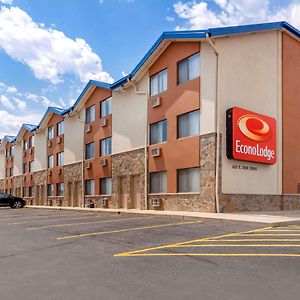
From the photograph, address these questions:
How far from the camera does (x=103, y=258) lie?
7895mm

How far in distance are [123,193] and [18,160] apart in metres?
28.4

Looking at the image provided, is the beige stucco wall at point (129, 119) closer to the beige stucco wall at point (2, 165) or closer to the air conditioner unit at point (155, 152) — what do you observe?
the air conditioner unit at point (155, 152)

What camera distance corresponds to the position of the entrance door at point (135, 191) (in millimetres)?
24906

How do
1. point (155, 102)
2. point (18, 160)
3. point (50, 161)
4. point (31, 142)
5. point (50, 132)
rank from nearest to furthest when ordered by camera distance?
1. point (155, 102)
2. point (50, 161)
3. point (50, 132)
4. point (31, 142)
5. point (18, 160)

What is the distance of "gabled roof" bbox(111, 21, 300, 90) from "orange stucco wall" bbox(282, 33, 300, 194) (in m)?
1.20

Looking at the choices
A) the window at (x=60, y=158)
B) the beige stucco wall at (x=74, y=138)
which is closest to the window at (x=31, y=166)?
the window at (x=60, y=158)

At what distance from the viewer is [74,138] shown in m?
34.7

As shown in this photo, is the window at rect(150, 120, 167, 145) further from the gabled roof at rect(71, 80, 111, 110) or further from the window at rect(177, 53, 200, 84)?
the gabled roof at rect(71, 80, 111, 110)

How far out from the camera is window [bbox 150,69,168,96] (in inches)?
911

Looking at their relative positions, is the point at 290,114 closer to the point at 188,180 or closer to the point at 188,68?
the point at 188,68

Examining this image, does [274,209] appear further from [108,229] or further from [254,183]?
[108,229]

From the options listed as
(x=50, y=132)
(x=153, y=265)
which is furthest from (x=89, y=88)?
(x=153, y=265)

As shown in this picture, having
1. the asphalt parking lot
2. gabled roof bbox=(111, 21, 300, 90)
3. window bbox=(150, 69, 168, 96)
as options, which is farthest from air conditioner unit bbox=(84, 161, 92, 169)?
the asphalt parking lot

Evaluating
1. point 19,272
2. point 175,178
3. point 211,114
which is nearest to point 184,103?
point 211,114
